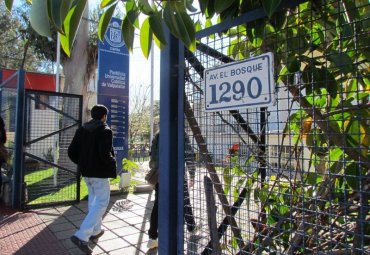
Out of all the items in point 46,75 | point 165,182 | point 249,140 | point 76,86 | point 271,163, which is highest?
point 46,75

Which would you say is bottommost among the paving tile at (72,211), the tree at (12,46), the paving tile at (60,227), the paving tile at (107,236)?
the paving tile at (107,236)

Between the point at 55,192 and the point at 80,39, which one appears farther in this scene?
the point at 80,39

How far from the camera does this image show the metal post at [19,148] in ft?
21.5

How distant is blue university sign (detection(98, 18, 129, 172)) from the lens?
8914mm

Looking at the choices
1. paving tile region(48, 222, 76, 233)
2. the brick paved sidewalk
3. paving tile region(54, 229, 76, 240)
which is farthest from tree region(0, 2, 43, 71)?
paving tile region(54, 229, 76, 240)

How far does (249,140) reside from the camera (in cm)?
195

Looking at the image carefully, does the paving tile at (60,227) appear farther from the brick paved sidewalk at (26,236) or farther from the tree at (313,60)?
the tree at (313,60)

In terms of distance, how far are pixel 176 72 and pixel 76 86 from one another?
9.47 metres

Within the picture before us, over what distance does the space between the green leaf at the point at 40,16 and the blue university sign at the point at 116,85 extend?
320 inches

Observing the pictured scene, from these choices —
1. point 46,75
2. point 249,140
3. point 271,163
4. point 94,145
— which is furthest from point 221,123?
point 46,75

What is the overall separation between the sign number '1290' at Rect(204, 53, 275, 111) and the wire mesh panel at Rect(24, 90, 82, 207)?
5633 mm

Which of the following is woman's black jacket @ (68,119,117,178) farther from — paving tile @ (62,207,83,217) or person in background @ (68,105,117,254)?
paving tile @ (62,207,83,217)

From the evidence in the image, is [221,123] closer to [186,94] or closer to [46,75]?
[186,94]

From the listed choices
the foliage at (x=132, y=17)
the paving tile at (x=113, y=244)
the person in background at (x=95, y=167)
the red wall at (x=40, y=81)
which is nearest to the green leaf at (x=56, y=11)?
the foliage at (x=132, y=17)
